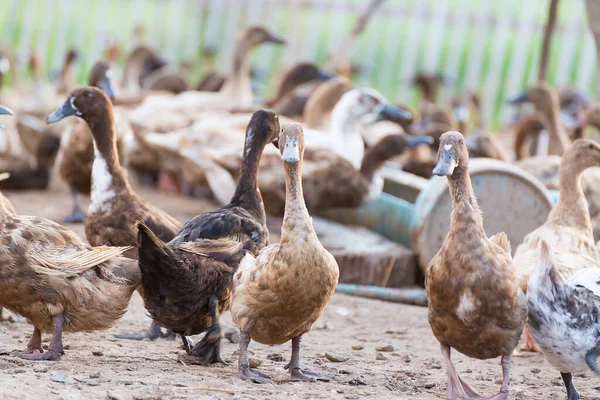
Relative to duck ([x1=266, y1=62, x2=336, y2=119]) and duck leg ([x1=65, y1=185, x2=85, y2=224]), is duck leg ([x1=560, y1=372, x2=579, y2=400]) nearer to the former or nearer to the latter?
duck leg ([x1=65, y1=185, x2=85, y2=224])

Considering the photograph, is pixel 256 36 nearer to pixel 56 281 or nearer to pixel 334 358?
pixel 334 358

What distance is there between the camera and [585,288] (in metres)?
4.96

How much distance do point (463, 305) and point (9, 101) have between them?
12.7m

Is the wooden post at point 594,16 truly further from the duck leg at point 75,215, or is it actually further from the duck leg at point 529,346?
the duck leg at point 75,215

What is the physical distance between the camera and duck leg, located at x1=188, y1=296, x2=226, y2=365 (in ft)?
17.2

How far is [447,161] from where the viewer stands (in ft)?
15.9

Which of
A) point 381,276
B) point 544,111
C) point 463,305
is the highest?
point 544,111

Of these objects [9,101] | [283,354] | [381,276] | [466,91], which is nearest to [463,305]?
[283,354]

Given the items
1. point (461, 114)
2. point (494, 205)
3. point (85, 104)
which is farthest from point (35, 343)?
point (461, 114)

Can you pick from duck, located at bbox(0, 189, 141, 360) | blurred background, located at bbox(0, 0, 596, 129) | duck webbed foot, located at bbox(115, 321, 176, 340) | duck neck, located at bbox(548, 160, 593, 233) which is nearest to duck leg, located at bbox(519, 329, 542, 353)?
duck neck, located at bbox(548, 160, 593, 233)

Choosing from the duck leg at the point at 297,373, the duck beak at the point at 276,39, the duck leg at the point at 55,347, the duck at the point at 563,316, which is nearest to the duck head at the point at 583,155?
the duck at the point at 563,316

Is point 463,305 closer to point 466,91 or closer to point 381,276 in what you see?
point 381,276

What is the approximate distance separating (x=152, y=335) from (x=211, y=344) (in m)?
0.91

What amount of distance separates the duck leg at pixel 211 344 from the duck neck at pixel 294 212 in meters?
0.73
